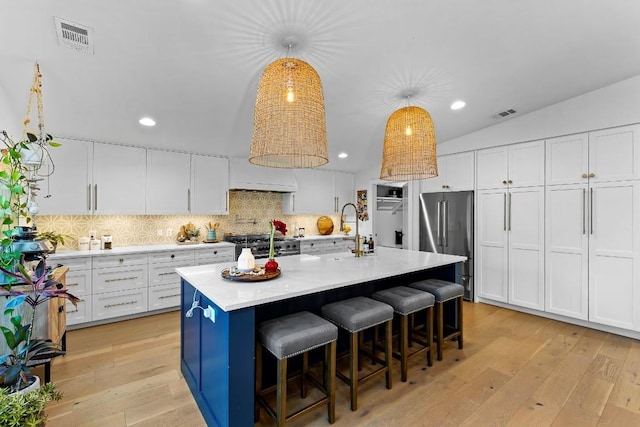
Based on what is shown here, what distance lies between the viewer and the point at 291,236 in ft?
18.9

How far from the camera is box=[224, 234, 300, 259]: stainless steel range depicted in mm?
4613

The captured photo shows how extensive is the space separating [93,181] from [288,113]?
321 centimetres

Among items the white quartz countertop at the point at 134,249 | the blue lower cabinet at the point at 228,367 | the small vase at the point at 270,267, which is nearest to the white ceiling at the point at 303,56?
the white quartz countertop at the point at 134,249

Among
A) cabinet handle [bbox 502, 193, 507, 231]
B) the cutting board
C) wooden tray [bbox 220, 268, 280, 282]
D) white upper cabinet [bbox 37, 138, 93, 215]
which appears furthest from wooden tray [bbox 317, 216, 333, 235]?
wooden tray [bbox 220, 268, 280, 282]

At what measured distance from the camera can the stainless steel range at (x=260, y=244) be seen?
15.1 feet

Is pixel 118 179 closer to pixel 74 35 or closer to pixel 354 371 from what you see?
pixel 74 35

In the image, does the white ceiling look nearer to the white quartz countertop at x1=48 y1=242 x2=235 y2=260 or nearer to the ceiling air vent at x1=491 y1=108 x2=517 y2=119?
the ceiling air vent at x1=491 y1=108 x2=517 y2=119

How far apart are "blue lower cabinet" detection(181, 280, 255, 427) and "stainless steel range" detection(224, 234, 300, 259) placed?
2.60 meters

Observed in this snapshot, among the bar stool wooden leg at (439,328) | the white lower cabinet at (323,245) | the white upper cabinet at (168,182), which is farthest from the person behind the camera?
the white lower cabinet at (323,245)

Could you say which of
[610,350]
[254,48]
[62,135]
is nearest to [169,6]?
[254,48]

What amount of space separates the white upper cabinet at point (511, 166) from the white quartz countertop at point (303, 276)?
1.74m

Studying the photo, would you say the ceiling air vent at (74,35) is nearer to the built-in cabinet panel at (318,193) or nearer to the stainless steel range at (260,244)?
the stainless steel range at (260,244)

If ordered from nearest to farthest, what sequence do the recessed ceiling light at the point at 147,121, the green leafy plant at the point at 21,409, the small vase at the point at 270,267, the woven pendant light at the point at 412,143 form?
the green leafy plant at the point at 21,409 < the small vase at the point at 270,267 < the woven pendant light at the point at 412,143 < the recessed ceiling light at the point at 147,121

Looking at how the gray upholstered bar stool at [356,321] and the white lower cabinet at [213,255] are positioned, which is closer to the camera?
the gray upholstered bar stool at [356,321]
